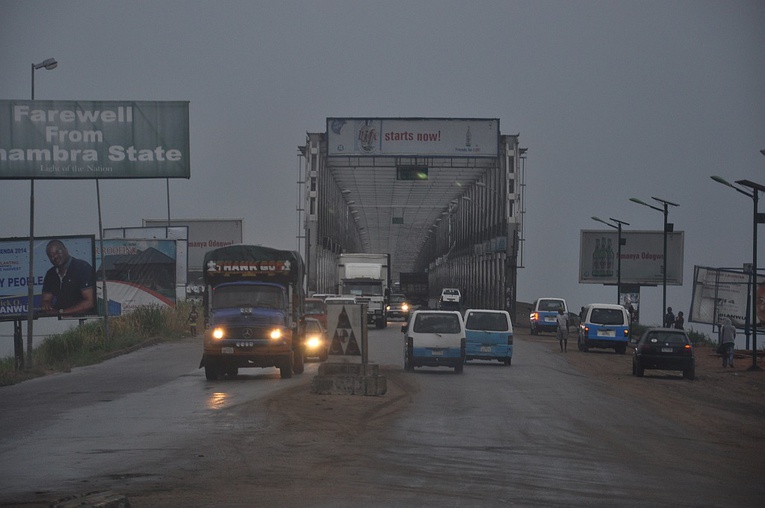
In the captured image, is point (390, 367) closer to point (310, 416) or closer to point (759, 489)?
point (310, 416)

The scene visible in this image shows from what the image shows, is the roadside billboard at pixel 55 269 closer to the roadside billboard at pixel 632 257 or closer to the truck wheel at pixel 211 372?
the truck wheel at pixel 211 372

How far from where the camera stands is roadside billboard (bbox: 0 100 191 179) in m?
34.2

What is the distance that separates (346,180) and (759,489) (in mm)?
87320

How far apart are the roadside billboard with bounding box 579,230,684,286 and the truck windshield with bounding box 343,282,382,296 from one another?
31.8 metres

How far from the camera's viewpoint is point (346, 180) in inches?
3895

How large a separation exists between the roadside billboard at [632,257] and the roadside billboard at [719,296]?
28991mm

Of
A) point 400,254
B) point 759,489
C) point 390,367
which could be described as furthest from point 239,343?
point 400,254

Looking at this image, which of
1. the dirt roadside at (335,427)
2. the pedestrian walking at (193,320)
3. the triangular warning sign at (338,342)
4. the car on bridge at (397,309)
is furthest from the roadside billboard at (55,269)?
the car on bridge at (397,309)

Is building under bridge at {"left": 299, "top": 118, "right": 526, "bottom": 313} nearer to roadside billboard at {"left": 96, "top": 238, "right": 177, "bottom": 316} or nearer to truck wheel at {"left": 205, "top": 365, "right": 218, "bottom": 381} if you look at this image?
roadside billboard at {"left": 96, "top": 238, "right": 177, "bottom": 316}

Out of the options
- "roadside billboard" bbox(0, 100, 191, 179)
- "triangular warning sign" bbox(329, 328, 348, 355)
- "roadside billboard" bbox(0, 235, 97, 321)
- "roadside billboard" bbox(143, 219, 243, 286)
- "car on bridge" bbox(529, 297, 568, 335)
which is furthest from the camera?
"roadside billboard" bbox(143, 219, 243, 286)

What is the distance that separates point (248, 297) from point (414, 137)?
45560mm

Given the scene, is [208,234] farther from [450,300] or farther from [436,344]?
[436,344]

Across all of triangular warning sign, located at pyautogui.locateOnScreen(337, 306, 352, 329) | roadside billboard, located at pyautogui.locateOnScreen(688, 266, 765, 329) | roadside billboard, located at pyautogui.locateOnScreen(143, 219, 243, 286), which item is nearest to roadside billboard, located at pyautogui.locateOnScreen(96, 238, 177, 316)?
roadside billboard, located at pyautogui.locateOnScreen(688, 266, 765, 329)

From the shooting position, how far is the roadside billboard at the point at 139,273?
59500 mm
